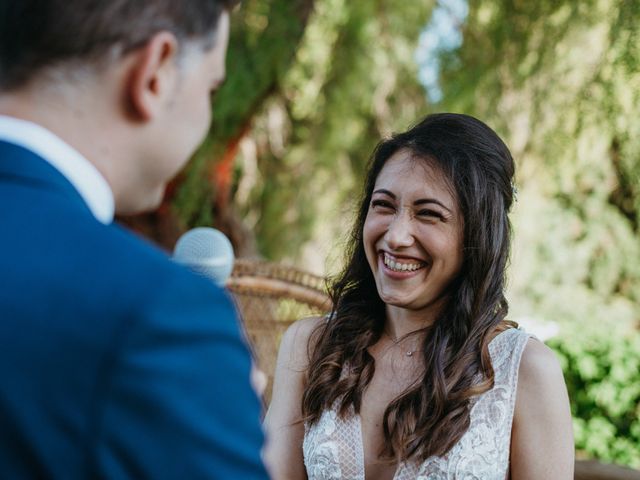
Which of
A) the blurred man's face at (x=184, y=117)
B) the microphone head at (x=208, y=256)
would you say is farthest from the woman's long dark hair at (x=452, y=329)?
A: the blurred man's face at (x=184, y=117)

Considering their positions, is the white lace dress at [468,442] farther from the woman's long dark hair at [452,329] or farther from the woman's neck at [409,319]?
the woman's neck at [409,319]

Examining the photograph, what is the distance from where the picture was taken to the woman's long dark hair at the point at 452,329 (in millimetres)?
2189

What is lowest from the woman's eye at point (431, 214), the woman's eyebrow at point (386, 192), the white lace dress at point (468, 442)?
the white lace dress at point (468, 442)

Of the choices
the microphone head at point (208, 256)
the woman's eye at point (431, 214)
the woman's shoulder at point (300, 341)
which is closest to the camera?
the microphone head at point (208, 256)

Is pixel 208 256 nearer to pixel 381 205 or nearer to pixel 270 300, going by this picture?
pixel 381 205

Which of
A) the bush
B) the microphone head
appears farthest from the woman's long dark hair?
the bush

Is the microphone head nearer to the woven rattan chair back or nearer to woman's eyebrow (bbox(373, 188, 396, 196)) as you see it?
woman's eyebrow (bbox(373, 188, 396, 196))

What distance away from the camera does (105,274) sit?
0.73 metres

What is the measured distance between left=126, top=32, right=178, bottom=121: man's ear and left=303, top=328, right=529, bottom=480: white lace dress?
1.55 m

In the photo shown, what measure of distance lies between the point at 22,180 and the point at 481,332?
5.48 feet

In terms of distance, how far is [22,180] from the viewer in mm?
798

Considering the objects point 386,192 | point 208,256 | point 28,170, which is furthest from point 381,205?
point 28,170

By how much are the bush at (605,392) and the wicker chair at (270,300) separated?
7.76 ft

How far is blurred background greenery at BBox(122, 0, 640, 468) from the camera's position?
12.5 feet
